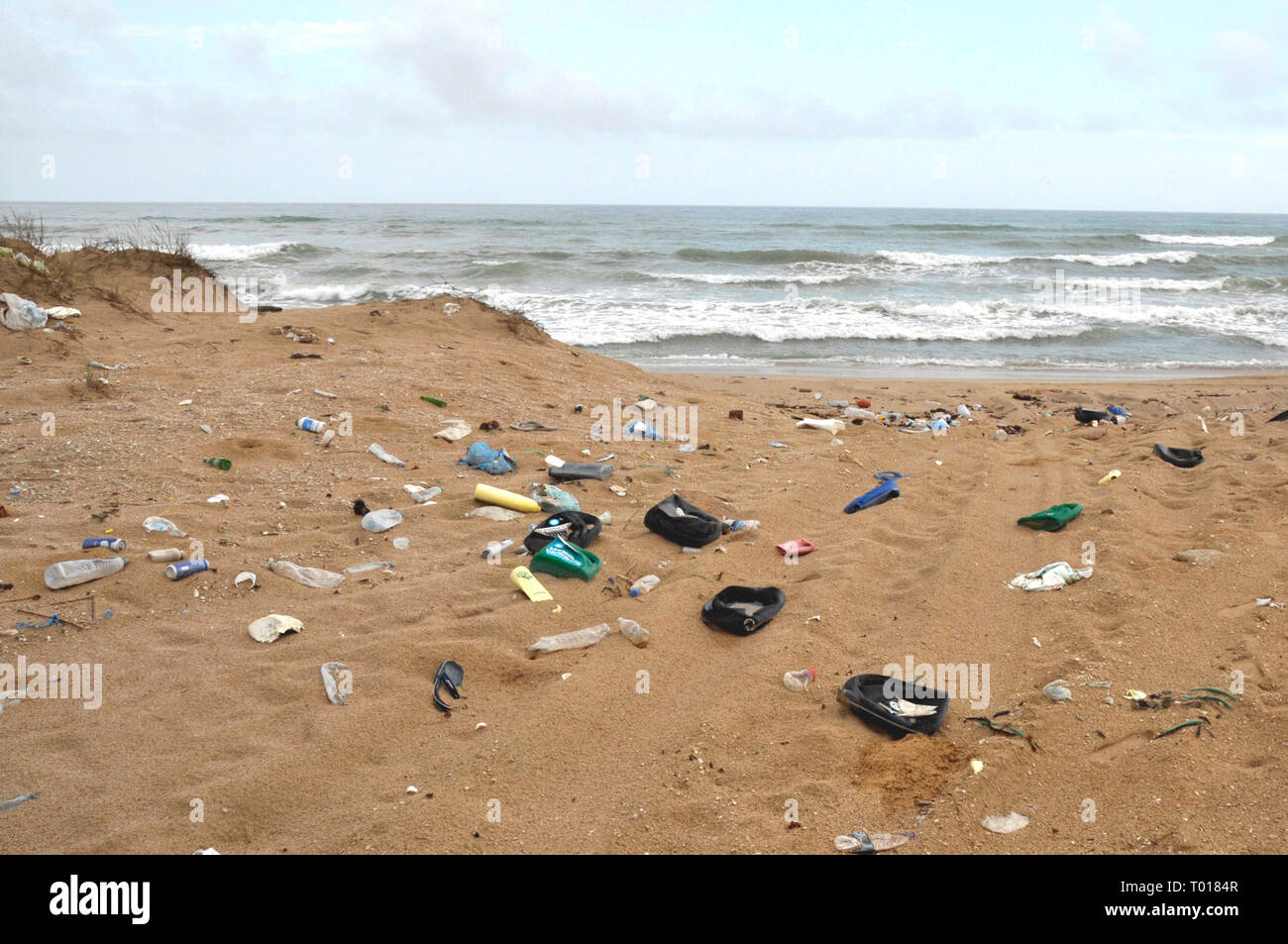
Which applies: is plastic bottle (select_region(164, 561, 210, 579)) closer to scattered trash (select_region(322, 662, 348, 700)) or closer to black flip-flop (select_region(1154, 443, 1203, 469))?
scattered trash (select_region(322, 662, 348, 700))

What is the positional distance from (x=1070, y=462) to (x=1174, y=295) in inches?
655

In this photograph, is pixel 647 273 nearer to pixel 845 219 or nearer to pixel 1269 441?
pixel 1269 441

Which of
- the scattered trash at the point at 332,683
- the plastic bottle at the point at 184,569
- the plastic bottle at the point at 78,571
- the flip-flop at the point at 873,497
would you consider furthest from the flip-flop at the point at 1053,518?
the plastic bottle at the point at 78,571

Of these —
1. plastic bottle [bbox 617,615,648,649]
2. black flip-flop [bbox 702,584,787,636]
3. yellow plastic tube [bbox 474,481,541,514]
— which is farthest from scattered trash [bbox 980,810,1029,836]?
yellow plastic tube [bbox 474,481,541,514]

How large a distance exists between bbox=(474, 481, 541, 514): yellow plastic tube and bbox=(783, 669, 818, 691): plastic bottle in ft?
6.29

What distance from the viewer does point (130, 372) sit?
623cm

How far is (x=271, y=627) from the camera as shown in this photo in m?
3.19

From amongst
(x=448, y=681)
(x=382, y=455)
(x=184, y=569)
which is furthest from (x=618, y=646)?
(x=382, y=455)

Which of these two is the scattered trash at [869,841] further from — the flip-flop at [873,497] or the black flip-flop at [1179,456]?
the black flip-flop at [1179,456]

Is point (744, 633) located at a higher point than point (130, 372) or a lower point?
lower

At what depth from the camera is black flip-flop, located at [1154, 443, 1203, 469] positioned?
5.22 metres

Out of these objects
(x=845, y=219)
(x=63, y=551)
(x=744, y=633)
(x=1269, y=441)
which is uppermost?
(x=845, y=219)

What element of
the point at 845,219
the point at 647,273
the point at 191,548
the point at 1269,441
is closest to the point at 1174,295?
the point at 647,273

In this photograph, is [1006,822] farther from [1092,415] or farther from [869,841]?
[1092,415]
